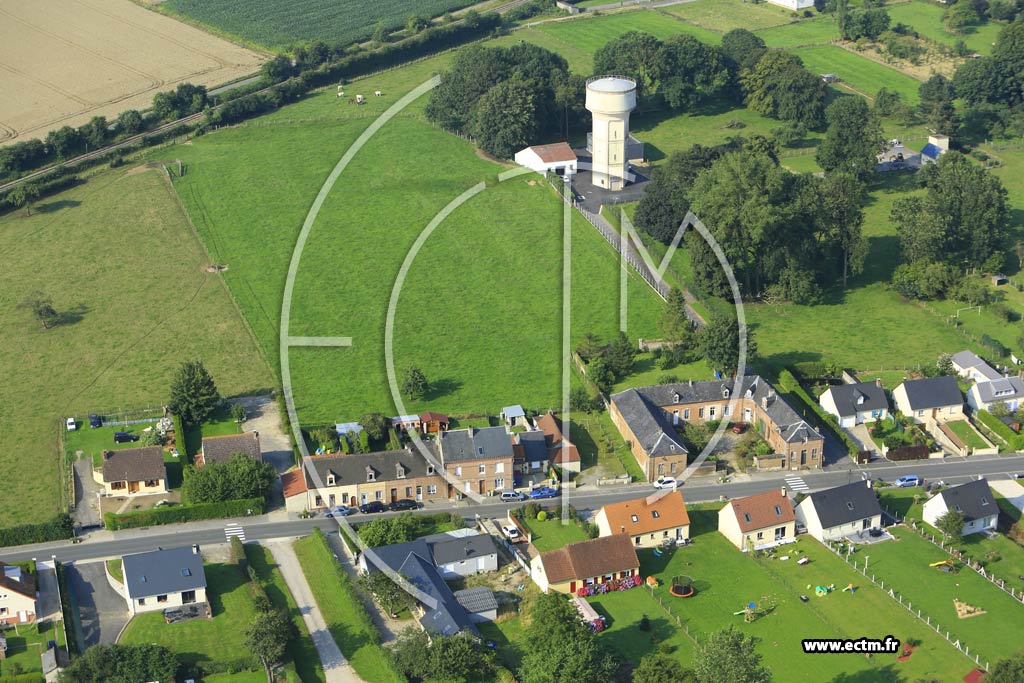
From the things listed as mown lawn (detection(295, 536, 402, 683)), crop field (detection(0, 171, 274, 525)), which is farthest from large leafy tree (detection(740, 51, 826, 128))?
mown lawn (detection(295, 536, 402, 683))

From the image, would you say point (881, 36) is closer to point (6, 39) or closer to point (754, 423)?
point (754, 423)

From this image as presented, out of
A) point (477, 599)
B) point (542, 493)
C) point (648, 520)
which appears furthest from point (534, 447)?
point (477, 599)

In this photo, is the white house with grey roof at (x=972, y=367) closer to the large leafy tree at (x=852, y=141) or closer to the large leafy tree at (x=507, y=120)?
the large leafy tree at (x=852, y=141)

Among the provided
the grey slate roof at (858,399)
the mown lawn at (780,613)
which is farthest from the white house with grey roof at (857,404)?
the mown lawn at (780,613)

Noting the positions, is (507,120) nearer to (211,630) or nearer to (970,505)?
(970,505)

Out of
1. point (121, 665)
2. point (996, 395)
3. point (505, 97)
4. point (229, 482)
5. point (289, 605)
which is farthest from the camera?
point (505, 97)

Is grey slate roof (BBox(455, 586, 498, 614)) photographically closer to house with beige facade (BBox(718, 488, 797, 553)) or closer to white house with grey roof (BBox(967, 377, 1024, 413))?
house with beige facade (BBox(718, 488, 797, 553))

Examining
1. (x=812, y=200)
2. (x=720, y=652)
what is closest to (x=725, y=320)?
(x=812, y=200)
